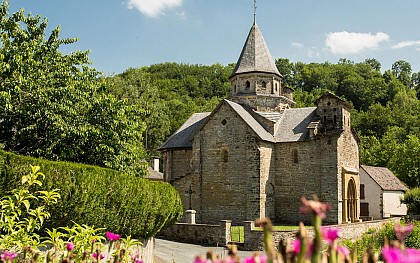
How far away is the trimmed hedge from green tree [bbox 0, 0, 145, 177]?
3015mm

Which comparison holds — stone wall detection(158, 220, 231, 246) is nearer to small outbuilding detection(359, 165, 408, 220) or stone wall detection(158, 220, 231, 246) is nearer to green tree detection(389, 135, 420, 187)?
small outbuilding detection(359, 165, 408, 220)

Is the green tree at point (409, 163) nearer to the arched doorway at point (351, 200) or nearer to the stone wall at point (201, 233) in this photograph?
the arched doorway at point (351, 200)

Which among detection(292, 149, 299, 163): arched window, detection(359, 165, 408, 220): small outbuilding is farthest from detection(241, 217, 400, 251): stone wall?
detection(359, 165, 408, 220): small outbuilding

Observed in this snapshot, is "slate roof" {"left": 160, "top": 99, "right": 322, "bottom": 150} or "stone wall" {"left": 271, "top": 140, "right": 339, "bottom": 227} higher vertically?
"slate roof" {"left": 160, "top": 99, "right": 322, "bottom": 150}

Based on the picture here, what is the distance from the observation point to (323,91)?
94750mm

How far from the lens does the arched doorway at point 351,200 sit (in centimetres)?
3422

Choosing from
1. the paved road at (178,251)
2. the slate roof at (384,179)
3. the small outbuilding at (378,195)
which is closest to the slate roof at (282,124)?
the paved road at (178,251)

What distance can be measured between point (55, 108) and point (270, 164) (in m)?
19.5

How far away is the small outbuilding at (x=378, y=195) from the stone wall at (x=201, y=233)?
77.5 feet

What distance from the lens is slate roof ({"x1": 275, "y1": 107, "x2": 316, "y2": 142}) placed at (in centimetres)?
3384

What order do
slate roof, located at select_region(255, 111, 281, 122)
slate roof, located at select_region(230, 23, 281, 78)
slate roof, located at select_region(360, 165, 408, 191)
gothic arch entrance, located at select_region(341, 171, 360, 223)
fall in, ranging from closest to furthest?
gothic arch entrance, located at select_region(341, 171, 360, 223) < slate roof, located at select_region(255, 111, 281, 122) < slate roof, located at select_region(230, 23, 281, 78) < slate roof, located at select_region(360, 165, 408, 191)

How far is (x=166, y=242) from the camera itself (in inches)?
1078

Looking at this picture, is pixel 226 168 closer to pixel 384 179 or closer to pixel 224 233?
pixel 224 233

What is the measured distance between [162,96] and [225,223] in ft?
179
